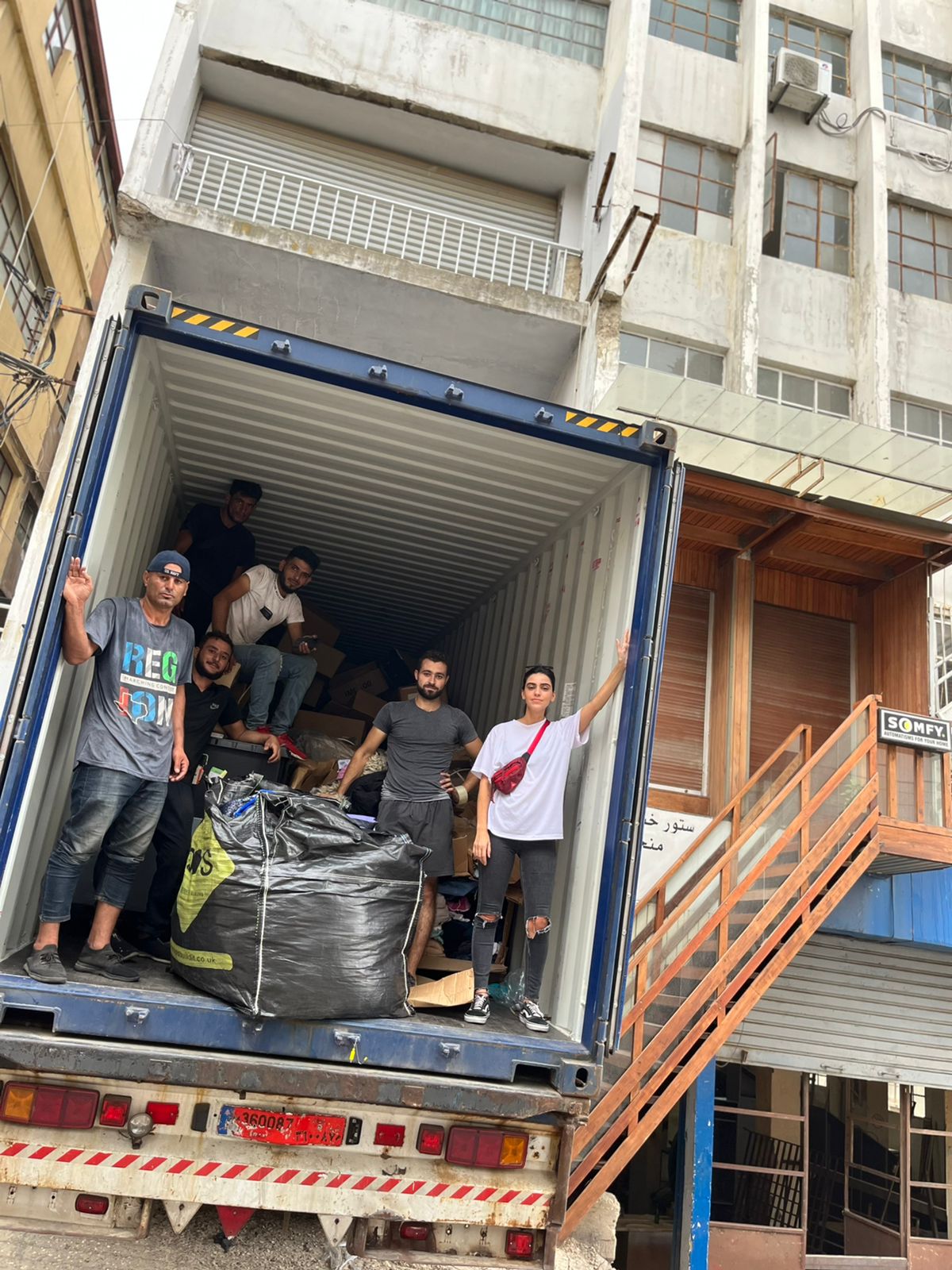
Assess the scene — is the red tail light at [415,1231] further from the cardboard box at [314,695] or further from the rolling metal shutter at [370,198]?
the rolling metal shutter at [370,198]

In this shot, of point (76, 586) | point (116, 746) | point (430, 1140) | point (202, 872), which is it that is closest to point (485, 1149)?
point (430, 1140)

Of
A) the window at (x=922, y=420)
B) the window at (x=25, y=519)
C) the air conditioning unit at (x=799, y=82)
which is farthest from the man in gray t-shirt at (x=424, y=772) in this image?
the window at (x=25, y=519)

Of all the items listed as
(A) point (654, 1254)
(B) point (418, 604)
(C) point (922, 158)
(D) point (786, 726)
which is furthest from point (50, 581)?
(C) point (922, 158)

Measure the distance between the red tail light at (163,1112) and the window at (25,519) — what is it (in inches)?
574

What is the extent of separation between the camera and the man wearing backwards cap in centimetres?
360

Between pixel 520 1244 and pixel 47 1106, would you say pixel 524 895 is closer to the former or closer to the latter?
pixel 520 1244

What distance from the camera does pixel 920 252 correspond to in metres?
13.5

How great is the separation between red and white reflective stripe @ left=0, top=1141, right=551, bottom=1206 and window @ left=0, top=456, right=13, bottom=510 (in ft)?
44.9

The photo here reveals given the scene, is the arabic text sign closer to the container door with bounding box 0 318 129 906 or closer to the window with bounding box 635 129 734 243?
the container door with bounding box 0 318 129 906

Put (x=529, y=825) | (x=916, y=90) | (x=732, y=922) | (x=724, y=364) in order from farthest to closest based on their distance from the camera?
(x=916, y=90) → (x=724, y=364) → (x=732, y=922) → (x=529, y=825)

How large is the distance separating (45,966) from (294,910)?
0.95 m

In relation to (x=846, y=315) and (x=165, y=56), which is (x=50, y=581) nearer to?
(x=165, y=56)

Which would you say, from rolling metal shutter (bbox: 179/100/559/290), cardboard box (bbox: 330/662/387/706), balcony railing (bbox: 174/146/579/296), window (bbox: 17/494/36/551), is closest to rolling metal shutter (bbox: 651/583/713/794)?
cardboard box (bbox: 330/662/387/706)

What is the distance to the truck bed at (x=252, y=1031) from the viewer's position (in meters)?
3.22
